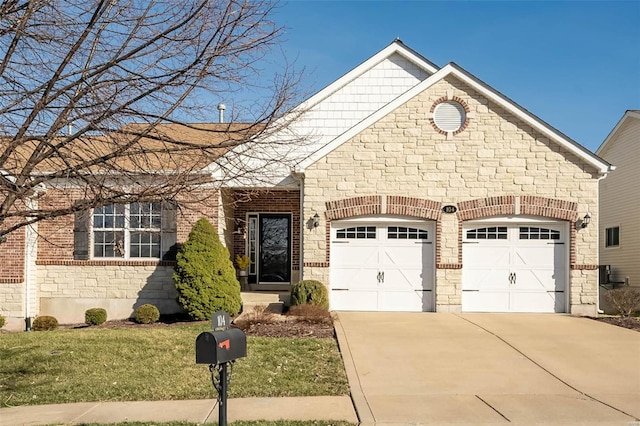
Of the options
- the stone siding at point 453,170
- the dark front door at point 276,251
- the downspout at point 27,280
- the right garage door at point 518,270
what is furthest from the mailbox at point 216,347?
the dark front door at point 276,251

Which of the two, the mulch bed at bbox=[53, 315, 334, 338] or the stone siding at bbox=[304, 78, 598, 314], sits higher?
the stone siding at bbox=[304, 78, 598, 314]

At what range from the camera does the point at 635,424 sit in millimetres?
6809

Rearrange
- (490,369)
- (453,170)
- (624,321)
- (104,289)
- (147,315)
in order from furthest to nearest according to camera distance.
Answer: (104,289)
(453,170)
(147,315)
(624,321)
(490,369)

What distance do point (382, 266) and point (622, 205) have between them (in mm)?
12347

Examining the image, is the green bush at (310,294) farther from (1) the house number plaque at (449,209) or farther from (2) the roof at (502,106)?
(1) the house number plaque at (449,209)

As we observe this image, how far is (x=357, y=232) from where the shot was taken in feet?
50.8

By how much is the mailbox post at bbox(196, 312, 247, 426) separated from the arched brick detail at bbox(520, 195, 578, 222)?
11080mm

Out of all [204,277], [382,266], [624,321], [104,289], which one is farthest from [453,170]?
[104,289]

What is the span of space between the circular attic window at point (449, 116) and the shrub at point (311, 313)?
5.57 metres

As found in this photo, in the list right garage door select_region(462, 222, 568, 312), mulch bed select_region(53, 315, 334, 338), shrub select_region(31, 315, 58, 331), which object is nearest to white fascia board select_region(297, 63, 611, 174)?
right garage door select_region(462, 222, 568, 312)

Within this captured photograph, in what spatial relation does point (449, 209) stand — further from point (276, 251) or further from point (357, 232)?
point (276, 251)

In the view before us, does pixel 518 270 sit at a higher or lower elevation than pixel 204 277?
higher

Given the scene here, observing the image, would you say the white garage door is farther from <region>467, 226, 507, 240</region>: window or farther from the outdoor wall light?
the outdoor wall light

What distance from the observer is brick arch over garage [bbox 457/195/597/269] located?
1509 cm
